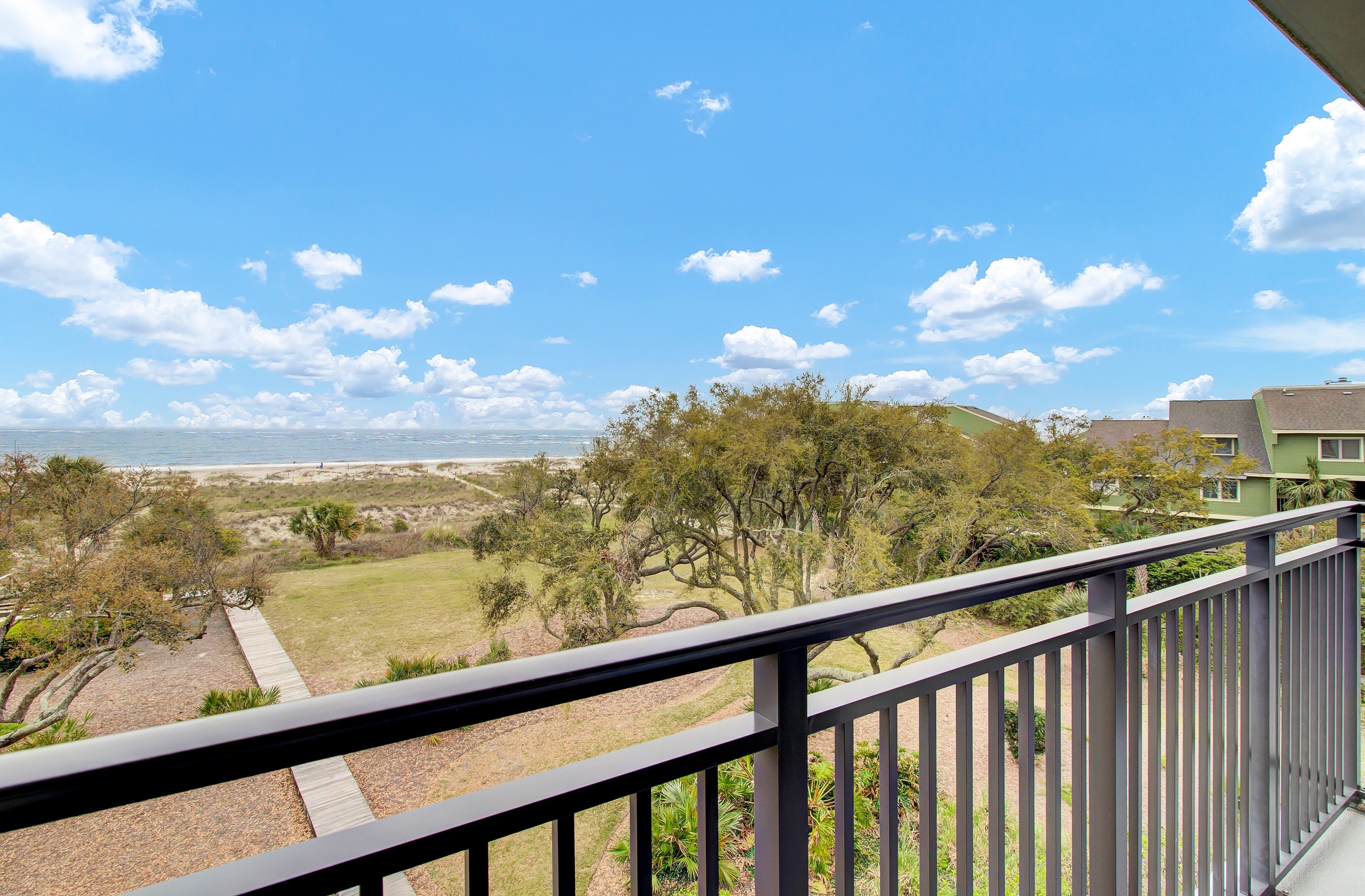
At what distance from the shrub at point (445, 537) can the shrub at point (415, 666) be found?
1706 mm

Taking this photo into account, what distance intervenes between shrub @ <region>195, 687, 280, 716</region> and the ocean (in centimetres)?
275

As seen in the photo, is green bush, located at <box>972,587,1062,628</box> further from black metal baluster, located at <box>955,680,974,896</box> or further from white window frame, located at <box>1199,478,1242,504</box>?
black metal baluster, located at <box>955,680,974,896</box>

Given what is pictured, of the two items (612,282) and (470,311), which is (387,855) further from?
(612,282)

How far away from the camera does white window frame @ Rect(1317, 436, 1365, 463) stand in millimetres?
7816

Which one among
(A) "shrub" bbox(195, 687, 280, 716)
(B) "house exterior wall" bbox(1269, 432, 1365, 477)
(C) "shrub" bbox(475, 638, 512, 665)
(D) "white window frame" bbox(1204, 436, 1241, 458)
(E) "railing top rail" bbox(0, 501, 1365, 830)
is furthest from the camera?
(D) "white window frame" bbox(1204, 436, 1241, 458)

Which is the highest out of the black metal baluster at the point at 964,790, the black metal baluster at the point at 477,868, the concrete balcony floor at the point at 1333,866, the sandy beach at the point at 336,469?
the sandy beach at the point at 336,469

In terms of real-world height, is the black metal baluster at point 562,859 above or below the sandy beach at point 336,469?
below

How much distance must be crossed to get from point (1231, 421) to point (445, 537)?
13.7m

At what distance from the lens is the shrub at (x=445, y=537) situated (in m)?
8.61

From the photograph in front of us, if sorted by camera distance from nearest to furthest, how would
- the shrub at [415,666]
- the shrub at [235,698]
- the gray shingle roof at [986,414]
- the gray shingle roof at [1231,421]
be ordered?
the shrub at [235,698] → the shrub at [415,666] → the gray shingle roof at [1231,421] → the gray shingle roof at [986,414]

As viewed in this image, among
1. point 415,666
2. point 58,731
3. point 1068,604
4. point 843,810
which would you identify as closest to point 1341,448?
point 1068,604

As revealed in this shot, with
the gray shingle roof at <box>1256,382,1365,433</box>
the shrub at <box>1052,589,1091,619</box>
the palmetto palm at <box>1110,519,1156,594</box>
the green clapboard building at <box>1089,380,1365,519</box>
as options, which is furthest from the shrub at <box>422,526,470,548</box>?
the gray shingle roof at <box>1256,382,1365,433</box>

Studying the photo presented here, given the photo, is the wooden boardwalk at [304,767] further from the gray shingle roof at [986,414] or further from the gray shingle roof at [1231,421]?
the gray shingle roof at [1231,421]

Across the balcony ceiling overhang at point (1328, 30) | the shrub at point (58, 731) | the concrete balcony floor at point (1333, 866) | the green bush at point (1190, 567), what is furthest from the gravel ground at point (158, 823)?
the green bush at point (1190, 567)
